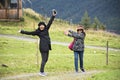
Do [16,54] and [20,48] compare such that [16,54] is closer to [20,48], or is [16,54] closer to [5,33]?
[20,48]

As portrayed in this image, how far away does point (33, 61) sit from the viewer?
2817 cm

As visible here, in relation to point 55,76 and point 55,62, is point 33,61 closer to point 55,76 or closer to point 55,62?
point 55,62

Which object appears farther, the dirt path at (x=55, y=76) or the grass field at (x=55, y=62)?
the grass field at (x=55, y=62)

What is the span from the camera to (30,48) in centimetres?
3616

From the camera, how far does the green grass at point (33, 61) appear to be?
72.5 ft

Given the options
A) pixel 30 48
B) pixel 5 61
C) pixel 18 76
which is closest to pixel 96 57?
pixel 30 48

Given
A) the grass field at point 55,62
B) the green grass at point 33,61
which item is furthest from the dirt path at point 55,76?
the green grass at point 33,61

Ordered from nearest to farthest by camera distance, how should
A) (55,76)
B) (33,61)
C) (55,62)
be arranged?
(55,76), (55,62), (33,61)

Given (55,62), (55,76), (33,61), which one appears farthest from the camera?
(33,61)

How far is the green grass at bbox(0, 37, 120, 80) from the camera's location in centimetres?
2210

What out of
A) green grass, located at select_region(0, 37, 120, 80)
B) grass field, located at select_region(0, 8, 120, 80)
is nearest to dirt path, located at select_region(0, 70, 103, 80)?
grass field, located at select_region(0, 8, 120, 80)

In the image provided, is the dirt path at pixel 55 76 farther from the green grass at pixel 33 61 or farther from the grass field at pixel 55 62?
the green grass at pixel 33 61

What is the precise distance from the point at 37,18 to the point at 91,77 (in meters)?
52.4

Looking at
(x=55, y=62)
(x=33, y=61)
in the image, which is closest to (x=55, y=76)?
(x=55, y=62)
